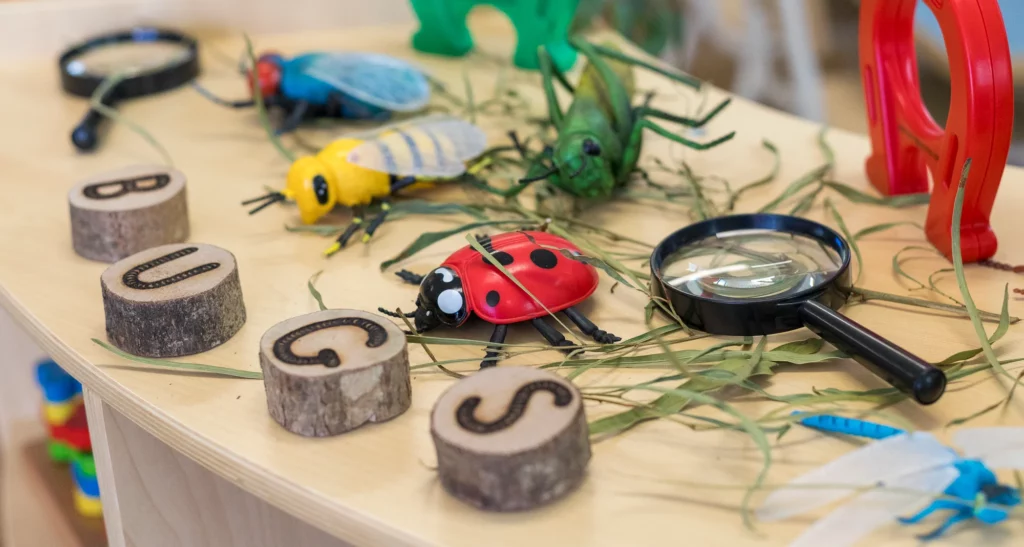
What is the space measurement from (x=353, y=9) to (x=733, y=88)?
0.93 metres

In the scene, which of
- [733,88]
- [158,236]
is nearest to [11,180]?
[158,236]

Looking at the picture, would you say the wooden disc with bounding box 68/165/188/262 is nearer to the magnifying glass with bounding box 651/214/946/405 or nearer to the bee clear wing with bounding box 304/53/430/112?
the bee clear wing with bounding box 304/53/430/112

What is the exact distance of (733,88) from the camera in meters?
1.91

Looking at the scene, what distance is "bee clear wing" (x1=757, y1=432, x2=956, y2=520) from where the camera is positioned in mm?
447

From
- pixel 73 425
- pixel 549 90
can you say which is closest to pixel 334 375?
pixel 549 90

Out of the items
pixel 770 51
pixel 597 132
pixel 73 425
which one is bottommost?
pixel 73 425

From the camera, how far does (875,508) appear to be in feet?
1.44

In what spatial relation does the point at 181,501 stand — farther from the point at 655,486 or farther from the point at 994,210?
the point at 994,210

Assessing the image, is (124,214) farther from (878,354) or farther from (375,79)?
(878,354)

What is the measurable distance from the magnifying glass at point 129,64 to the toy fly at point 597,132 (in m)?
0.41

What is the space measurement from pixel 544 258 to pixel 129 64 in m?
0.65

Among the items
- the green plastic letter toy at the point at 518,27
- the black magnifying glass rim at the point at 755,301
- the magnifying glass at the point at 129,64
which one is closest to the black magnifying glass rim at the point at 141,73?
the magnifying glass at the point at 129,64

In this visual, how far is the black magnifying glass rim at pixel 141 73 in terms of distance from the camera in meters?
1.00

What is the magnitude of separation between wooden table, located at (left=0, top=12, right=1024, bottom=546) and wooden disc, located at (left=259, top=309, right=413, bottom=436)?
0.01m
